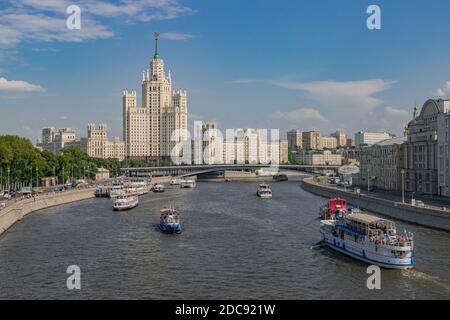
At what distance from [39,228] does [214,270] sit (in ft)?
74.9

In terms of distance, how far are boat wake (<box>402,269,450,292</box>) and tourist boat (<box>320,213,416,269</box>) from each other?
54cm

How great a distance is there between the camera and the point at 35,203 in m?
62.7

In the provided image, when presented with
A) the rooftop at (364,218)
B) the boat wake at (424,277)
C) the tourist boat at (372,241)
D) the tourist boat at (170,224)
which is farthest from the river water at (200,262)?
the rooftop at (364,218)

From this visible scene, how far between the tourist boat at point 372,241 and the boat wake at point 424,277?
1.77 ft

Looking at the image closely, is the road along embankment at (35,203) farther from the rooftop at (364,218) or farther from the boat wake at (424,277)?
the boat wake at (424,277)

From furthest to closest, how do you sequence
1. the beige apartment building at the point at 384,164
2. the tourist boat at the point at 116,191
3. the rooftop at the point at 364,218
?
the tourist boat at the point at 116,191 → the beige apartment building at the point at 384,164 → the rooftop at the point at 364,218

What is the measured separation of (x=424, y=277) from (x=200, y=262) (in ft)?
42.4

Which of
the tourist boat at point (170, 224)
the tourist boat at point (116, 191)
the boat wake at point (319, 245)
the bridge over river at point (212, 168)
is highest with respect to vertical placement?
the bridge over river at point (212, 168)

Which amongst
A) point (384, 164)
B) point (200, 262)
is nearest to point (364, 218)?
point (200, 262)

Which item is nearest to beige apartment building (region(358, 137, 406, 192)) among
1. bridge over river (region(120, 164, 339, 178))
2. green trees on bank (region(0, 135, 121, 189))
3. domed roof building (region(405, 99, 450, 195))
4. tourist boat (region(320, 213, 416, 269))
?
domed roof building (region(405, 99, 450, 195))

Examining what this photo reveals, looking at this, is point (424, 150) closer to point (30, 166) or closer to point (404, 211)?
point (404, 211)

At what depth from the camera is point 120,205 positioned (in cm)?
6531

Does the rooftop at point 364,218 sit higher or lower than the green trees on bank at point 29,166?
lower

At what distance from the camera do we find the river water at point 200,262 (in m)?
27.2
